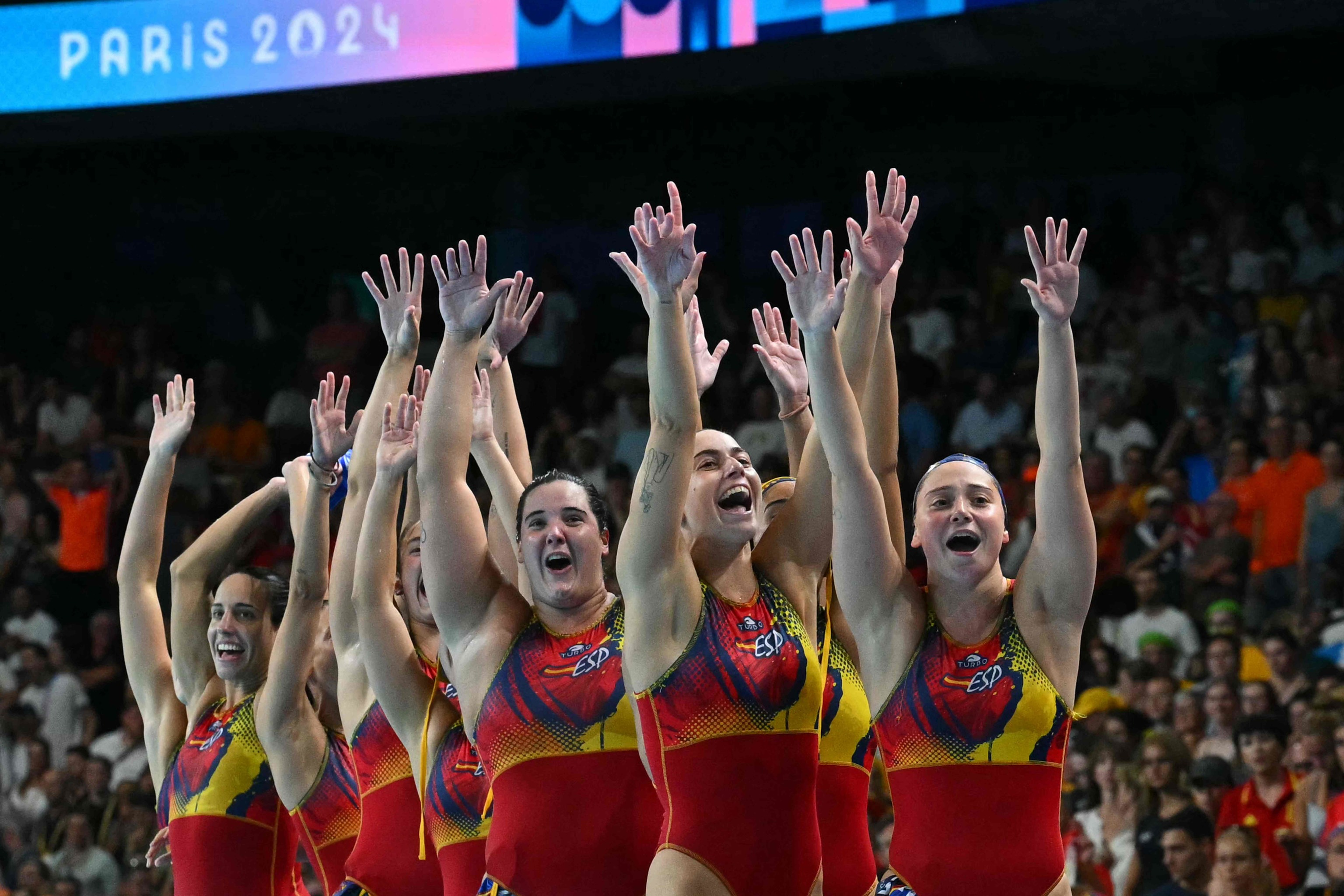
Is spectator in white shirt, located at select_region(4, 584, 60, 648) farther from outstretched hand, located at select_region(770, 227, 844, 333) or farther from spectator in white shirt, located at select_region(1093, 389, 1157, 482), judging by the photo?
outstretched hand, located at select_region(770, 227, 844, 333)

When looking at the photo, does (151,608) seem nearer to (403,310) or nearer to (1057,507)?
(403,310)

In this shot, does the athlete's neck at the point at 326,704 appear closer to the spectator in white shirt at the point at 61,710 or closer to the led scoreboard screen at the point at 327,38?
the led scoreboard screen at the point at 327,38

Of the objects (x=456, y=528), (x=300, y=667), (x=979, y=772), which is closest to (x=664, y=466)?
(x=456, y=528)

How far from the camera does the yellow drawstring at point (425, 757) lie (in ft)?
19.4

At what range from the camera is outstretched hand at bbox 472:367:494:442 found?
21.0 feet

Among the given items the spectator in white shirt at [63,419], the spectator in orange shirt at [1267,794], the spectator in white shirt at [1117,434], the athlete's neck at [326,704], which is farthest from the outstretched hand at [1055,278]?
the spectator in white shirt at [63,419]

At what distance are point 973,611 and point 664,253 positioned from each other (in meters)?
1.38

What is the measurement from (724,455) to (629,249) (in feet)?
34.0

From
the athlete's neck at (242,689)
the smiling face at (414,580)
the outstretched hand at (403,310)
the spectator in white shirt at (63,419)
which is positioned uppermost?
the spectator in white shirt at (63,419)

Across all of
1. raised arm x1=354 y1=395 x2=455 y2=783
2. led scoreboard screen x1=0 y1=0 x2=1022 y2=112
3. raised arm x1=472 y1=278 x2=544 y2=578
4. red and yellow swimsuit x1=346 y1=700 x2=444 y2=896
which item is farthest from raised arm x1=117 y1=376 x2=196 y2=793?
led scoreboard screen x1=0 y1=0 x2=1022 y2=112

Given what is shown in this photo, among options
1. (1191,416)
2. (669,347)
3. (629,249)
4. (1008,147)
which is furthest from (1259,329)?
(669,347)

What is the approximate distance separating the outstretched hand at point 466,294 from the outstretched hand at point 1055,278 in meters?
1.67

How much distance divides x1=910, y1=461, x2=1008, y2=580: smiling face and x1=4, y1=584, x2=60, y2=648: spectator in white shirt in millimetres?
9917

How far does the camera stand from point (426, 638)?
6.51m
